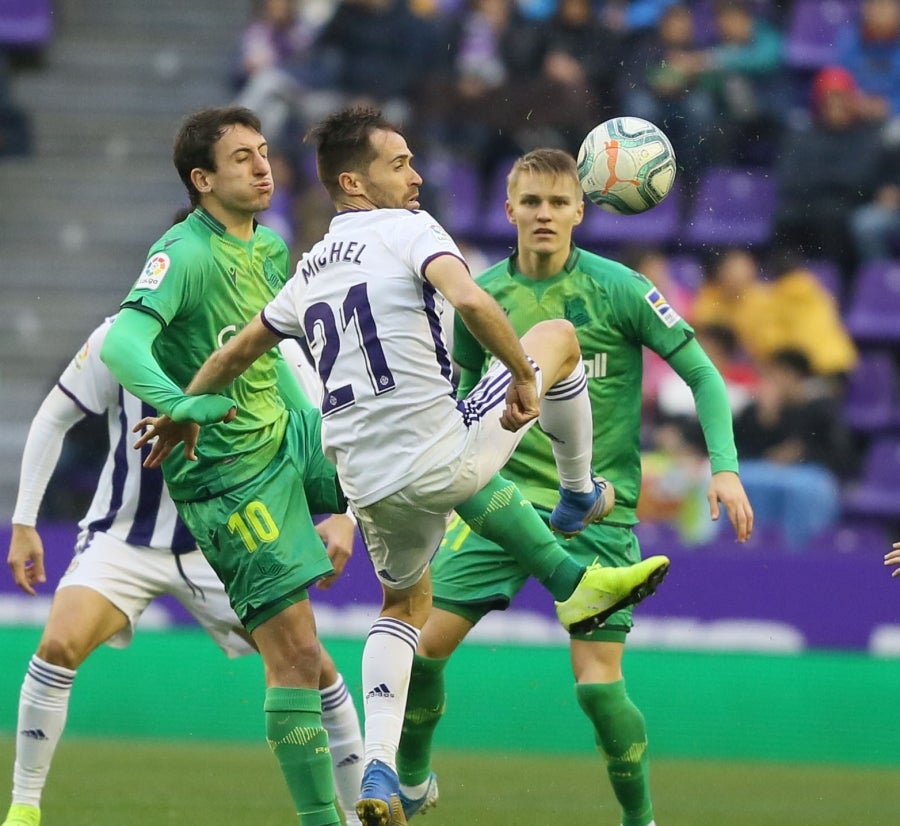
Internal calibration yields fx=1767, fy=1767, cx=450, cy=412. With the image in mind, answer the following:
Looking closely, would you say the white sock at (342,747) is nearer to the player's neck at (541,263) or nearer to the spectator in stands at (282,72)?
the player's neck at (541,263)

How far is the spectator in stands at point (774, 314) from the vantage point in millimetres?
12836

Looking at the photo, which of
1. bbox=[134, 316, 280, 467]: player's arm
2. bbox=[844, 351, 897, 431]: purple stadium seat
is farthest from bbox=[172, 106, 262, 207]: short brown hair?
bbox=[844, 351, 897, 431]: purple stadium seat

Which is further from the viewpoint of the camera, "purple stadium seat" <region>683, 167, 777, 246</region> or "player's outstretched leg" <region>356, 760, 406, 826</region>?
"purple stadium seat" <region>683, 167, 777, 246</region>

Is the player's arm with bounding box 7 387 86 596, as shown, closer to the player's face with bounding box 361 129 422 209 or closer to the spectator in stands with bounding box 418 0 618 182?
the player's face with bounding box 361 129 422 209

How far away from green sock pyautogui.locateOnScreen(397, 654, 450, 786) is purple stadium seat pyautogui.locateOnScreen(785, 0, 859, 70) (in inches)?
350

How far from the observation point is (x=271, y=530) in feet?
20.2

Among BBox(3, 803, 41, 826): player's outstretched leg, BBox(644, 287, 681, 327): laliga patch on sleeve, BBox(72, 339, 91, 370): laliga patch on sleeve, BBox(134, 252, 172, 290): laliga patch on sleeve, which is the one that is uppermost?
BBox(134, 252, 172, 290): laliga patch on sleeve

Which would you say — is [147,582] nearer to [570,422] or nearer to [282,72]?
[570,422]

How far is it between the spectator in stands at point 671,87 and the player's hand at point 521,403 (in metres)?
6.40

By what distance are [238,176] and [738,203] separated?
24.7ft

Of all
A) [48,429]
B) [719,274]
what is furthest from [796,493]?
[48,429]

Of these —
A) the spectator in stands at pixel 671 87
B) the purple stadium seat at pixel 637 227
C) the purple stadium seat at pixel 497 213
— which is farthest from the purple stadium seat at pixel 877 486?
the purple stadium seat at pixel 497 213

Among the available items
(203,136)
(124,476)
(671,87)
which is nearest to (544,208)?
(203,136)

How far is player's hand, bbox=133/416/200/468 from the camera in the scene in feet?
19.5
